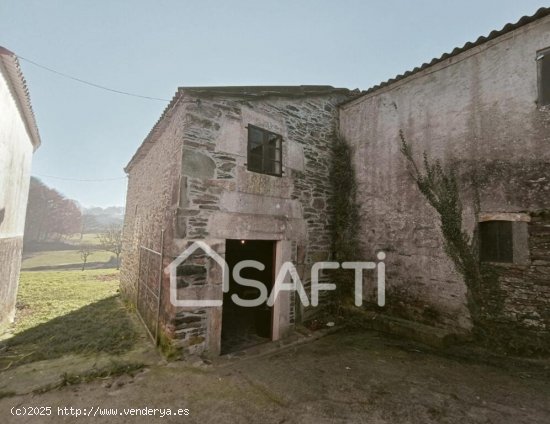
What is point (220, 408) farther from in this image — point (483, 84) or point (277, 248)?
point (483, 84)

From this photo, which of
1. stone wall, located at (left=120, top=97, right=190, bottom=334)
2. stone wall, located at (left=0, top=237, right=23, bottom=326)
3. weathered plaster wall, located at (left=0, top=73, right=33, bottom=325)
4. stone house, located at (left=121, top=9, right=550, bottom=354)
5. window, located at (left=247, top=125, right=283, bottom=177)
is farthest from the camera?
stone wall, located at (left=0, top=237, right=23, bottom=326)

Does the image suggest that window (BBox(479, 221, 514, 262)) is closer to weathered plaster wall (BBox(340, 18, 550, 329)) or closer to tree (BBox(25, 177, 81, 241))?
weathered plaster wall (BBox(340, 18, 550, 329))

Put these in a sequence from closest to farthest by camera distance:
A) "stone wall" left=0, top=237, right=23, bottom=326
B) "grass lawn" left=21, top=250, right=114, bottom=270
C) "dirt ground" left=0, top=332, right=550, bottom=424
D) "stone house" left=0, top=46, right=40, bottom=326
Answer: "dirt ground" left=0, top=332, right=550, bottom=424 < "stone house" left=0, top=46, right=40, bottom=326 < "stone wall" left=0, top=237, right=23, bottom=326 < "grass lawn" left=21, top=250, right=114, bottom=270

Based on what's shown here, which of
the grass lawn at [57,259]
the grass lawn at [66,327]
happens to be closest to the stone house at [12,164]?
the grass lawn at [66,327]

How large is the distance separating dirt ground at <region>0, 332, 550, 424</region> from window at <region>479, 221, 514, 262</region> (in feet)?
6.01

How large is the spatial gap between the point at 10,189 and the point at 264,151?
7.66 meters

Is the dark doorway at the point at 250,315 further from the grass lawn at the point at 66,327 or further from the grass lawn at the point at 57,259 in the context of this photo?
the grass lawn at the point at 57,259

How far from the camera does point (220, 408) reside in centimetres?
333

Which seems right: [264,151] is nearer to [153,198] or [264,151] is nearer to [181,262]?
[181,262]

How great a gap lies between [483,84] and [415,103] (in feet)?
4.02

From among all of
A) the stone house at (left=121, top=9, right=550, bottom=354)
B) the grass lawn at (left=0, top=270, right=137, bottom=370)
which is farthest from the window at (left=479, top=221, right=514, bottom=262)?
the grass lawn at (left=0, top=270, right=137, bottom=370)

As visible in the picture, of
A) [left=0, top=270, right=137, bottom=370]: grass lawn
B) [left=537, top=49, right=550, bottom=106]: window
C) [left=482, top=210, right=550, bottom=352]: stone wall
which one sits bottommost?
[left=0, top=270, right=137, bottom=370]: grass lawn

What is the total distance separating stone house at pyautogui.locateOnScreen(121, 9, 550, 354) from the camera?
4473mm

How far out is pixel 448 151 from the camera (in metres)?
5.34
